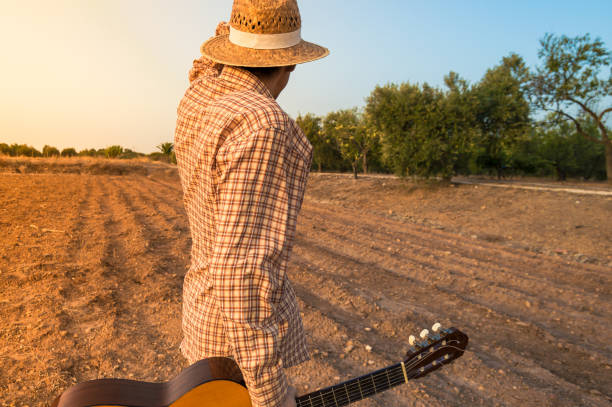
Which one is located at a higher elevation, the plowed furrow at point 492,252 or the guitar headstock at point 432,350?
the guitar headstock at point 432,350

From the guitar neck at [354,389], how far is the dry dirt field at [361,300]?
129 cm

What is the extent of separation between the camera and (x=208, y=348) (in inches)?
53.5

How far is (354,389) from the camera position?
180cm

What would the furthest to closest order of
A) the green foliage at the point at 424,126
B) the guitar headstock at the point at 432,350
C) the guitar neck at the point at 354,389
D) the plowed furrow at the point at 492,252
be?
the green foliage at the point at 424,126, the plowed furrow at the point at 492,252, the guitar headstock at the point at 432,350, the guitar neck at the point at 354,389

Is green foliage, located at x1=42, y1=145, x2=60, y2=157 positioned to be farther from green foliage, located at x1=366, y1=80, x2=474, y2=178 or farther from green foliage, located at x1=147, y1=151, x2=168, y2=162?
green foliage, located at x1=366, y1=80, x2=474, y2=178

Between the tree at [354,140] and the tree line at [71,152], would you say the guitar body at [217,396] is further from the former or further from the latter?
the tree line at [71,152]

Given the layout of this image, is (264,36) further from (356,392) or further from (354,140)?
(354,140)

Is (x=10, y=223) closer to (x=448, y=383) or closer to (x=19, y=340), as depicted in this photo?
(x=19, y=340)

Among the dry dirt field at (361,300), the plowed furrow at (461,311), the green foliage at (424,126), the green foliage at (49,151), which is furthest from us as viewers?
the green foliage at (49,151)

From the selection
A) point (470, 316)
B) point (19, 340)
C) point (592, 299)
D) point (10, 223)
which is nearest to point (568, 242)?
point (592, 299)

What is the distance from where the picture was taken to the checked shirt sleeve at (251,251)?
1037 millimetres

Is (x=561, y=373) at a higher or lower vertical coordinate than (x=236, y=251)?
lower

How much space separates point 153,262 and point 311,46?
557cm

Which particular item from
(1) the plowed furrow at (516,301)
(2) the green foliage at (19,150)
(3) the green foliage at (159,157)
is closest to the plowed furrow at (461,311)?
(1) the plowed furrow at (516,301)
